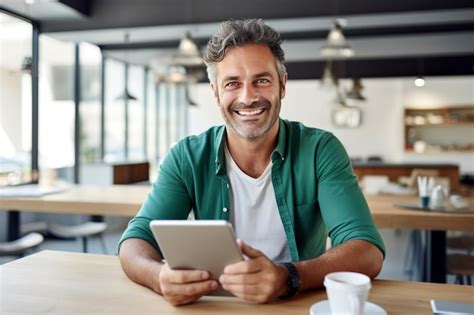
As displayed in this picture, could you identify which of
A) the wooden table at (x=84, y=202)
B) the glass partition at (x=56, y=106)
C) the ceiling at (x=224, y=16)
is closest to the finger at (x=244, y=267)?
the wooden table at (x=84, y=202)

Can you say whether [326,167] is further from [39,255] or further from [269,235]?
[39,255]

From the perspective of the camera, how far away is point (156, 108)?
9461mm

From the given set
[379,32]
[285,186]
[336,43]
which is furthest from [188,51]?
[379,32]

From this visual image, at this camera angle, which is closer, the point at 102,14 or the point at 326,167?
→ the point at 326,167

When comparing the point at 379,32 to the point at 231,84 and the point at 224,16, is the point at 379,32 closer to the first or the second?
the point at 224,16

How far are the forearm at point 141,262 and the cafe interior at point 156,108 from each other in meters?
0.15

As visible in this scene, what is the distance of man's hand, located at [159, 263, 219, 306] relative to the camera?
1.01 meters

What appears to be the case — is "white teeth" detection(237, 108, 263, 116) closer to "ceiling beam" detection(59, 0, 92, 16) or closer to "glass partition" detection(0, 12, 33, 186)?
"glass partition" detection(0, 12, 33, 186)

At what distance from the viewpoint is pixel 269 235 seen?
4.77 ft

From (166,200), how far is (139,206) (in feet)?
5.46

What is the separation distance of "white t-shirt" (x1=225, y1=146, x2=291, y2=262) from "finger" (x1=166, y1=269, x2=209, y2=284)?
462mm

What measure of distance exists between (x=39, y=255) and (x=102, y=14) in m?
4.66

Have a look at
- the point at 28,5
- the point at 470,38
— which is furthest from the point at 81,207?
the point at 470,38

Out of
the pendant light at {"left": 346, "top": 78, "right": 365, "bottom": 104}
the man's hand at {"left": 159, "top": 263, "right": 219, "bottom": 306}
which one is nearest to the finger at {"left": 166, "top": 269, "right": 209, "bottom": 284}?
the man's hand at {"left": 159, "top": 263, "right": 219, "bottom": 306}
